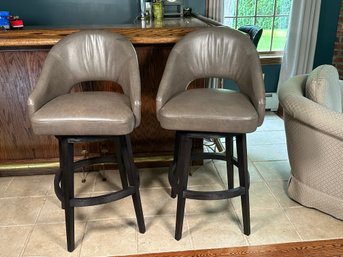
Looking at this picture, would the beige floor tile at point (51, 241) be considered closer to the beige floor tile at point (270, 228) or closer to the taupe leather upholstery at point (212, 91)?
the taupe leather upholstery at point (212, 91)

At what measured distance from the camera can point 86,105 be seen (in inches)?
62.0

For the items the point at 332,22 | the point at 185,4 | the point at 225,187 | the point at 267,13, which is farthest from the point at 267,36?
the point at 225,187

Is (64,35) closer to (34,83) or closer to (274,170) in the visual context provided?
(34,83)

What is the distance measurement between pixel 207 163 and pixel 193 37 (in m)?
1.12

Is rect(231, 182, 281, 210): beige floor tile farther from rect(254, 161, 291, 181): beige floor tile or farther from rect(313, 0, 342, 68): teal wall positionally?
rect(313, 0, 342, 68): teal wall

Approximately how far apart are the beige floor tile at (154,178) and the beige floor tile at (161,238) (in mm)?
361

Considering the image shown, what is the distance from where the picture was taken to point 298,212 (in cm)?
201

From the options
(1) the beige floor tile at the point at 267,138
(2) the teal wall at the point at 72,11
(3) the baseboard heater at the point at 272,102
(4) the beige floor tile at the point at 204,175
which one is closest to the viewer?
(4) the beige floor tile at the point at 204,175

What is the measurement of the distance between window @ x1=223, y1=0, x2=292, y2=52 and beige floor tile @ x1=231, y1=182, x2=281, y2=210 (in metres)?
1.93

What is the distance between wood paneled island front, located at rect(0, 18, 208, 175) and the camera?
6.52 ft

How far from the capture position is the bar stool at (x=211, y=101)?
1510 mm

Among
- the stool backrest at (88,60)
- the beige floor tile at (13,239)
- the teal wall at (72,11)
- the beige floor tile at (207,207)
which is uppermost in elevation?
the teal wall at (72,11)

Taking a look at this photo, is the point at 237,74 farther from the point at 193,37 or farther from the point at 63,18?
the point at 63,18

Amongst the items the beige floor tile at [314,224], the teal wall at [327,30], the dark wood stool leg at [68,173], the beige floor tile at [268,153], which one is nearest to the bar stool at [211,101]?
the beige floor tile at [314,224]
